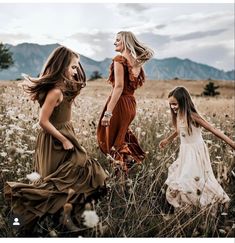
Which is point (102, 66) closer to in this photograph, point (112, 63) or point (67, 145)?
point (112, 63)

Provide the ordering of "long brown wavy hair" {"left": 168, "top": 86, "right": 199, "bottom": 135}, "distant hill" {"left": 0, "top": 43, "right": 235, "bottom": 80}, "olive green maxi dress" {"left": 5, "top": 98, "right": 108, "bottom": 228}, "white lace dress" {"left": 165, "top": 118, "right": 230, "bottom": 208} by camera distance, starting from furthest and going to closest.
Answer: "distant hill" {"left": 0, "top": 43, "right": 235, "bottom": 80} < "long brown wavy hair" {"left": 168, "top": 86, "right": 199, "bottom": 135} < "white lace dress" {"left": 165, "top": 118, "right": 230, "bottom": 208} < "olive green maxi dress" {"left": 5, "top": 98, "right": 108, "bottom": 228}

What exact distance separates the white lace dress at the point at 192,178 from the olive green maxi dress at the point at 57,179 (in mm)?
528

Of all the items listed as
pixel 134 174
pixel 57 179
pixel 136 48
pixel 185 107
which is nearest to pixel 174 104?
pixel 185 107

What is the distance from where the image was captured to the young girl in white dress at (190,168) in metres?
3.44

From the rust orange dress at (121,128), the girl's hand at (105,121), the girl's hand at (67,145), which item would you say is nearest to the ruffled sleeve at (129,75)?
the rust orange dress at (121,128)

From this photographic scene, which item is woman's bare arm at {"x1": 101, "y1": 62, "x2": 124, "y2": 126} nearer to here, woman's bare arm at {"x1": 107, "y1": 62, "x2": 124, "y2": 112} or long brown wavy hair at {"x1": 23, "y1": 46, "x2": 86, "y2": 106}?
woman's bare arm at {"x1": 107, "y1": 62, "x2": 124, "y2": 112}

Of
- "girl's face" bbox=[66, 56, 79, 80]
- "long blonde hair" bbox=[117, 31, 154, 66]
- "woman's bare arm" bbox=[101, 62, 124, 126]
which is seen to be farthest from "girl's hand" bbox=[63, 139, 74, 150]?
"long blonde hair" bbox=[117, 31, 154, 66]

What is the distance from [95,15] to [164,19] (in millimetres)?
595

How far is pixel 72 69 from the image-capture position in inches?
132

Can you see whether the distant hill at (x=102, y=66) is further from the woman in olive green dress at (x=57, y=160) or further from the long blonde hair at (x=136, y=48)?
the woman in olive green dress at (x=57, y=160)

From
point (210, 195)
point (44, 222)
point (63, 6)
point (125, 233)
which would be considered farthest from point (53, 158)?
point (63, 6)

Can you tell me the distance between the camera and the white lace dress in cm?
343

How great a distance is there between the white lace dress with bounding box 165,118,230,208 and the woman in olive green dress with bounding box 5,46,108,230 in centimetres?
52

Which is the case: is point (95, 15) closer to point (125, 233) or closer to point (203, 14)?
point (203, 14)
